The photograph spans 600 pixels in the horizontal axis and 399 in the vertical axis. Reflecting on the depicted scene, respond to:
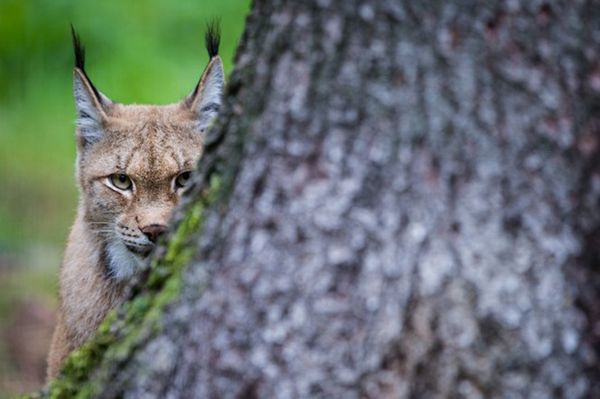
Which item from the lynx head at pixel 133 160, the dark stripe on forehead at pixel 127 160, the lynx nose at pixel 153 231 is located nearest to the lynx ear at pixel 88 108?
the lynx head at pixel 133 160

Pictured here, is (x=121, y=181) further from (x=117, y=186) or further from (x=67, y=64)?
(x=67, y=64)

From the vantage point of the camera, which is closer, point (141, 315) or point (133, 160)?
point (141, 315)

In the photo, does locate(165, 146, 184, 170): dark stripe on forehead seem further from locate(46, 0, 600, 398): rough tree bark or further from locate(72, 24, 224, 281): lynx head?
locate(46, 0, 600, 398): rough tree bark

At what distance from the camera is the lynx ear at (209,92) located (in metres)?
4.72

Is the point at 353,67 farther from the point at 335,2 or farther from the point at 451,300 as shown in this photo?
the point at 451,300

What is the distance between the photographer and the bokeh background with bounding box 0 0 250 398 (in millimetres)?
8828

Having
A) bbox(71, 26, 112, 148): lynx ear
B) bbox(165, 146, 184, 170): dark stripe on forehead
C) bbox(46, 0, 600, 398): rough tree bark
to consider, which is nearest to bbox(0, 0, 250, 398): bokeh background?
bbox(71, 26, 112, 148): lynx ear

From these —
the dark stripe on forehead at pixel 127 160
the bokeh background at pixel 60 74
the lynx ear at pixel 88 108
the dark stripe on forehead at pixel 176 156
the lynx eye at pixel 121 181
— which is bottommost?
the bokeh background at pixel 60 74

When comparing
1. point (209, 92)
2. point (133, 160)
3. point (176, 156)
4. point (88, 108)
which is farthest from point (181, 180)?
point (88, 108)

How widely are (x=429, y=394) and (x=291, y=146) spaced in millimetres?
701

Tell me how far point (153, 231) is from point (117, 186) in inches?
18.0

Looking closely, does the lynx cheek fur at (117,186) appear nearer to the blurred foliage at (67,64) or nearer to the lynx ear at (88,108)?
the lynx ear at (88,108)

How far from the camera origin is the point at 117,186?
4.71 metres

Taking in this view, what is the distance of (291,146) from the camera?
2574mm
